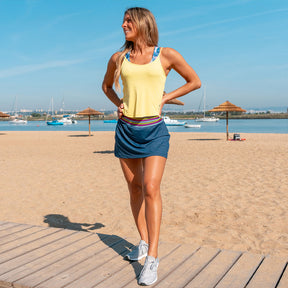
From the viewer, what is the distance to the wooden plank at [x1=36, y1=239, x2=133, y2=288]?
83.2 inches

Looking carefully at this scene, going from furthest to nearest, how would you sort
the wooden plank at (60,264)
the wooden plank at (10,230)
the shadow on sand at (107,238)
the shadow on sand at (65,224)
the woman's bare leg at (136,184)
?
the shadow on sand at (65,224)
the wooden plank at (10,230)
the shadow on sand at (107,238)
the woman's bare leg at (136,184)
the wooden plank at (60,264)

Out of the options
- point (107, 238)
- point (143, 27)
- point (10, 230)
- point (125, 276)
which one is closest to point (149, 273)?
point (125, 276)

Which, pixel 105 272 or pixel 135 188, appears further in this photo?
pixel 135 188

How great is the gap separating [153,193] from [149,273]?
498 mm

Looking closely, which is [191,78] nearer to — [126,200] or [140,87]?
[140,87]

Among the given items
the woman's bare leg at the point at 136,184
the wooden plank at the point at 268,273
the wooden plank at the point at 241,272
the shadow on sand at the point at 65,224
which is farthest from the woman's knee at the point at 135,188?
the shadow on sand at the point at 65,224

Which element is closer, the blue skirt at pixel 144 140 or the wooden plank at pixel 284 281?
the wooden plank at pixel 284 281

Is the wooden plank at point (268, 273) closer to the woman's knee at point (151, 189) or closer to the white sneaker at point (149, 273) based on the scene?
the white sneaker at point (149, 273)

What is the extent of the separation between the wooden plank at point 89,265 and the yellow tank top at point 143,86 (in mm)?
1096

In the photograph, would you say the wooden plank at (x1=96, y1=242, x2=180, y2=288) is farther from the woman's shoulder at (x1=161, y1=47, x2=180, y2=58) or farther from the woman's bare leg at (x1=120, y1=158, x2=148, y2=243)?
the woman's shoulder at (x1=161, y1=47, x2=180, y2=58)

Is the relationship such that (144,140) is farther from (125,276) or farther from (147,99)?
(125,276)

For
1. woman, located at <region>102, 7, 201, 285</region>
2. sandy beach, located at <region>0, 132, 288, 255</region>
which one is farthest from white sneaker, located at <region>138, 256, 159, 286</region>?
sandy beach, located at <region>0, 132, 288, 255</region>

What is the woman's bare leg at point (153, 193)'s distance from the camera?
218 cm

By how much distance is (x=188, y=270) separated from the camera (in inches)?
89.3
